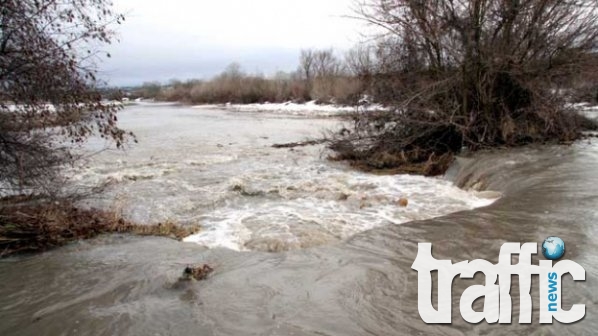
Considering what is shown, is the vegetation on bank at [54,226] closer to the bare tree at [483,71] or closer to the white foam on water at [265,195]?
the white foam on water at [265,195]

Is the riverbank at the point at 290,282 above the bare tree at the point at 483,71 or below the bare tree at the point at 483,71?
below

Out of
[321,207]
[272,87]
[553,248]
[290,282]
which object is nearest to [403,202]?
[321,207]

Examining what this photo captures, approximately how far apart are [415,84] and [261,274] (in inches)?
427

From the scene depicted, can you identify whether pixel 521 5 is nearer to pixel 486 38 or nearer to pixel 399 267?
pixel 486 38

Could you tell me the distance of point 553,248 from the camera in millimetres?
6121

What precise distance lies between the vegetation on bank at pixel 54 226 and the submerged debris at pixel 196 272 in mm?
1863

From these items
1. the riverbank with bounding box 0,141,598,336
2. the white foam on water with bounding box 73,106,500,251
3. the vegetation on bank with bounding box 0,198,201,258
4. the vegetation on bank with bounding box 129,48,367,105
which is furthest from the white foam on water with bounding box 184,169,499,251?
the vegetation on bank with bounding box 129,48,367,105

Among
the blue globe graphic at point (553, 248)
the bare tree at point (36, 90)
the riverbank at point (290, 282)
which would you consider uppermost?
the bare tree at point (36, 90)

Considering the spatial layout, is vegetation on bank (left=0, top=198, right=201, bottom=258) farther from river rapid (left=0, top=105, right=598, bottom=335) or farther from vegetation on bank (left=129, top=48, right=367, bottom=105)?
vegetation on bank (left=129, top=48, right=367, bottom=105)

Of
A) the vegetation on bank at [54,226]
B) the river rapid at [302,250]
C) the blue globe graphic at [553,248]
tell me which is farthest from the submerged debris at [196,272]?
the blue globe graphic at [553,248]

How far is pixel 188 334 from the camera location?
473 centimetres

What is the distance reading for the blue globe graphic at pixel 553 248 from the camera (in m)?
5.96
